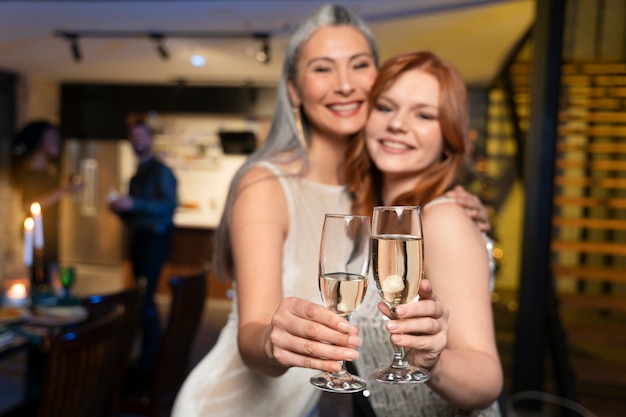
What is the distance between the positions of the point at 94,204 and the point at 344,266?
34.5 feet

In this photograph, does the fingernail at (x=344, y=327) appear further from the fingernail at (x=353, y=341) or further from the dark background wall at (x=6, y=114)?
the dark background wall at (x=6, y=114)

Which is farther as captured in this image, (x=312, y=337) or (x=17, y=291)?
(x=17, y=291)

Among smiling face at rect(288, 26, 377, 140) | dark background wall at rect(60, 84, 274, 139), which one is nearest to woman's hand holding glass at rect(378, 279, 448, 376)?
smiling face at rect(288, 26, 377, 140)

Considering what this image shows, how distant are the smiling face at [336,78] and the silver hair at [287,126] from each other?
0.08ft

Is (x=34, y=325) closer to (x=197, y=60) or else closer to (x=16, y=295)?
(x=16, y=295)

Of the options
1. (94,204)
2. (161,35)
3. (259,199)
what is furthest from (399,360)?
(94,204)

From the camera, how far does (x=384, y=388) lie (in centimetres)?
149

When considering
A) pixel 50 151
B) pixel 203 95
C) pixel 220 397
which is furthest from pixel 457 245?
pixel 203 95

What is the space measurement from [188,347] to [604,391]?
10.4 ft

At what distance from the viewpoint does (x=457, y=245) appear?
131 centimetres

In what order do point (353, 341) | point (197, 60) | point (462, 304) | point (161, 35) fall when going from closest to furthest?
point (353, 341)
point (462, 304)
point (161, 35)
point (197, 60)

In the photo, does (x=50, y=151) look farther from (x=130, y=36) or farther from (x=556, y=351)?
(x=556, y=351)

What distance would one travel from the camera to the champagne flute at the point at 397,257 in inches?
38.8

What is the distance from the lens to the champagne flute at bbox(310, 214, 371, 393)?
0.98 meters
